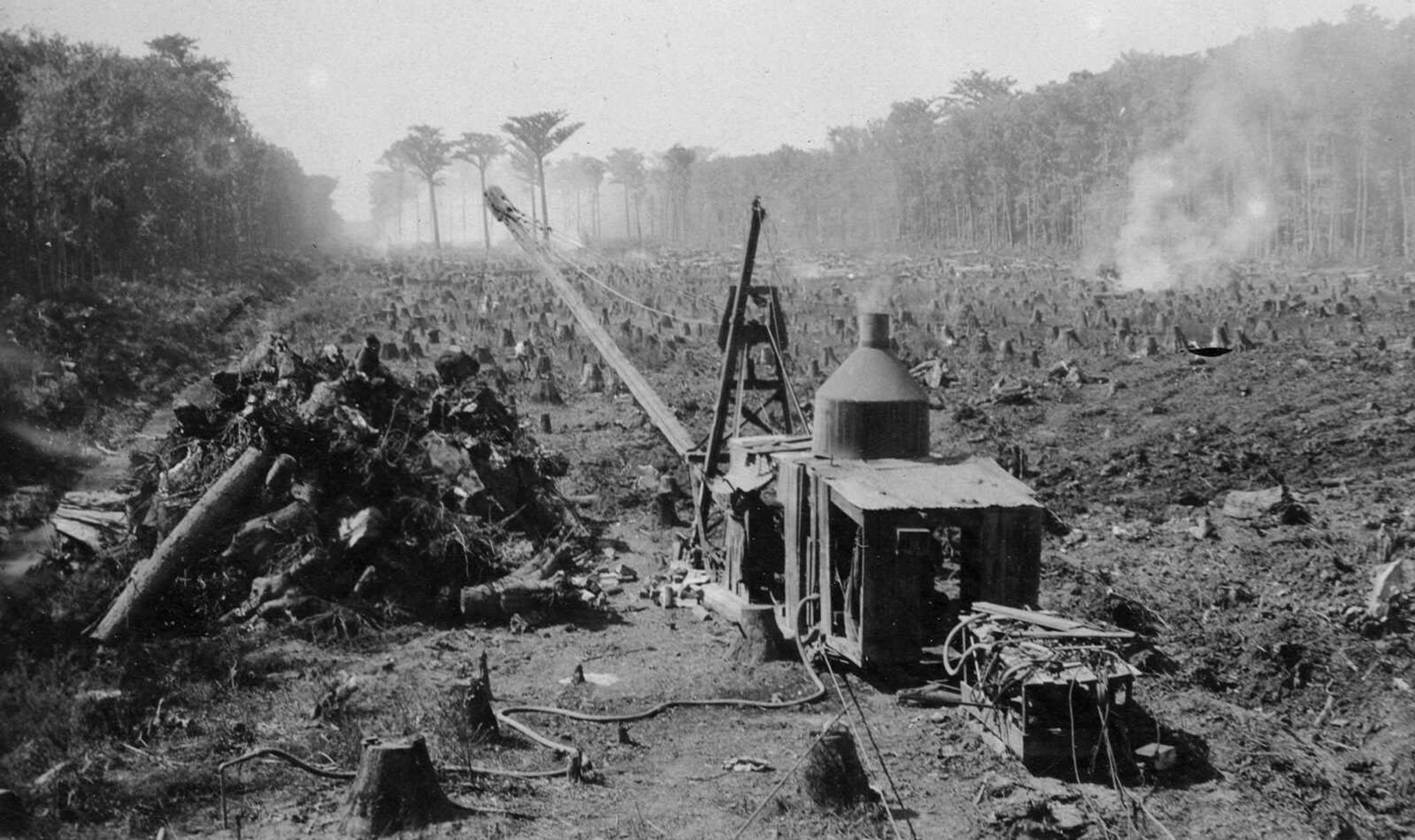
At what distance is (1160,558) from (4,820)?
12.4m

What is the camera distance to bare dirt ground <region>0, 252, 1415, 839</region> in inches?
290

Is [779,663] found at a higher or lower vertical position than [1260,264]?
lower

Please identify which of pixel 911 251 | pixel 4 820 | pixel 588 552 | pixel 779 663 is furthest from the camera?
pixel 911 251

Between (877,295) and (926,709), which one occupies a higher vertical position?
(877,295)

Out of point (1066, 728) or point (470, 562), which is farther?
point (470, 562)

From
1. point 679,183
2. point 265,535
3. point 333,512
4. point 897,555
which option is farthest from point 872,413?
point 679,183

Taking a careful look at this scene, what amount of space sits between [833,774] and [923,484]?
3.42 m

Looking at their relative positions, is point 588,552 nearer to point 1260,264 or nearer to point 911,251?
point 1260,264

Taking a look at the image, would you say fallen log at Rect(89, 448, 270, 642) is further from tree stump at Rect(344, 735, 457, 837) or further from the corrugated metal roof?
the corrugated metal roof

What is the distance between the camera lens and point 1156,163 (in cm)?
5003

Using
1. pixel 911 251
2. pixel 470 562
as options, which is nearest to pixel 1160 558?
pixel 470 562

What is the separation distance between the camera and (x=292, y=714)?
9328 millimetres

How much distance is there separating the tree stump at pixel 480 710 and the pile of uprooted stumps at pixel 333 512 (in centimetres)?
371

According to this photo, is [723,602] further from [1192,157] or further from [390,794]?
[1192,157]
